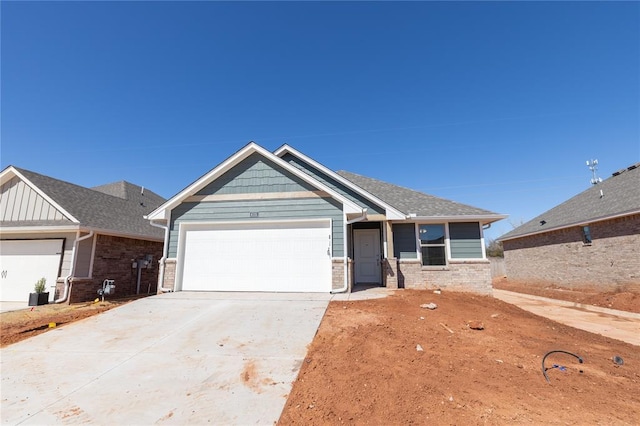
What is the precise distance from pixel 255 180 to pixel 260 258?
2687 mm

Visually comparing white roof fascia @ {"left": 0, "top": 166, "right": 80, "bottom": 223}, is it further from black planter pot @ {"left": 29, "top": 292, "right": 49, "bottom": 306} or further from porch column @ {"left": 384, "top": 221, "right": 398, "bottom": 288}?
porch column @ {"left": 384, "top": 221, "right": 398, "bottom": 288}

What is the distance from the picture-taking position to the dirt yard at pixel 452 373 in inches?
120

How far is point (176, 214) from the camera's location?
33.9 feet

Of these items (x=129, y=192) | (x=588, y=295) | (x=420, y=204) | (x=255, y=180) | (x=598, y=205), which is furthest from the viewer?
(x=129, y=192)

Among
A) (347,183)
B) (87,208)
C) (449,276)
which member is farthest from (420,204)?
(87,208)

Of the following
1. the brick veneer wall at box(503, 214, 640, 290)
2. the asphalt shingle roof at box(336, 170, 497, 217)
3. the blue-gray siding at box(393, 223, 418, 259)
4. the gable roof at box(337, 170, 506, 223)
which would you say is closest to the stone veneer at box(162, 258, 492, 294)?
the blue-gray siding at box(393, 223, 418, 259)

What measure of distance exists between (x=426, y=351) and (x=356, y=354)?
1.12 m

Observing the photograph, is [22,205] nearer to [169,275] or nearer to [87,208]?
[87,208]

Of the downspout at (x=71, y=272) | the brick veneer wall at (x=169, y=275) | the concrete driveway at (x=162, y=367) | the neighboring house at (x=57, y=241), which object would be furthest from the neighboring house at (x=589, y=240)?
the downspout at (x=71, y=272)

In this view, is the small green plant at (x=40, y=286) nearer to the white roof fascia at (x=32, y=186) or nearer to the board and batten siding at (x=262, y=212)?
the white roof fascia at (x=32, y=186)

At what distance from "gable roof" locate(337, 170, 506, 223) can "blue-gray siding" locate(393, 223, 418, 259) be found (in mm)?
658

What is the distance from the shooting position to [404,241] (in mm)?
11430

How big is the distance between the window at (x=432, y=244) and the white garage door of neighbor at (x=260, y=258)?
4193mm

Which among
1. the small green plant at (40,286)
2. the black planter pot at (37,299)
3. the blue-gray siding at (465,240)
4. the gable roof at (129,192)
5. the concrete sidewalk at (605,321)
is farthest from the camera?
the gable roof at (129,192)
